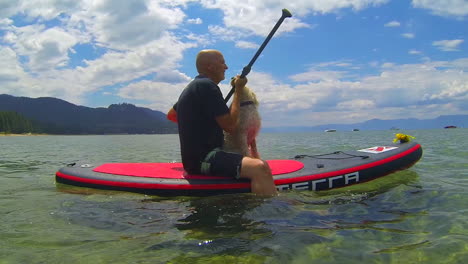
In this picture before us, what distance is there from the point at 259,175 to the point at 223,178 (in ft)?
2.24

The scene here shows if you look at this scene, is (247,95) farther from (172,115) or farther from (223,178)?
(172,115)

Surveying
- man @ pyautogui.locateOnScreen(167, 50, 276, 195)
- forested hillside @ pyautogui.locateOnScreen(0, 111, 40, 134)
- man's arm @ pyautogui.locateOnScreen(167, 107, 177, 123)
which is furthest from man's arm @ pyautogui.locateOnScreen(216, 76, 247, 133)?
forested hillside @ pyautogui.locateOnScreen(0, 111, 40, 134)

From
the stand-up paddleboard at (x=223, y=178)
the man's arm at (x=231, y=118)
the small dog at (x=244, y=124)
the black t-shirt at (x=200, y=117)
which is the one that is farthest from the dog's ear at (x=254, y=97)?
the stand-up paddleboard at (x=223, y=178)

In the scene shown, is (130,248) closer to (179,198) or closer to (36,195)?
(179,198)

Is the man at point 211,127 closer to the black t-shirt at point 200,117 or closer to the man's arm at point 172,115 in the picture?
the black t-shirt at point 200,117

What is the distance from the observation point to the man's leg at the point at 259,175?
5.01m

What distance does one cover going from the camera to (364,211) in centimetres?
457

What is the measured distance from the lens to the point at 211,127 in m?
5.19

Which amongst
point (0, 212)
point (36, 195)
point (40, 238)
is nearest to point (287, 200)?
point (40, 238)

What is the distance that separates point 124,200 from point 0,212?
1.71m

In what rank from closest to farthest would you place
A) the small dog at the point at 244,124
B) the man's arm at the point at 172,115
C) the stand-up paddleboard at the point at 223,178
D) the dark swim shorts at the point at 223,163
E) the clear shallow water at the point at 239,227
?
1. the clear shallow water at the point at 239,227
2. the dark swim shorts at the point at 223,163
3. the stand-up paddleboard at the point at 223,178
4. the small dog at the point at 244,124
5. the man's arm at the point at 172,115

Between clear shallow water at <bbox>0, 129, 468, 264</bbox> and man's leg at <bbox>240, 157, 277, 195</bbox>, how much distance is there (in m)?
0.19

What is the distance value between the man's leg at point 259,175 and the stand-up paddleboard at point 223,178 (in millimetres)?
209

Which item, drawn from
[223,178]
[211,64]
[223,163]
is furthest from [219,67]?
[223,178]
